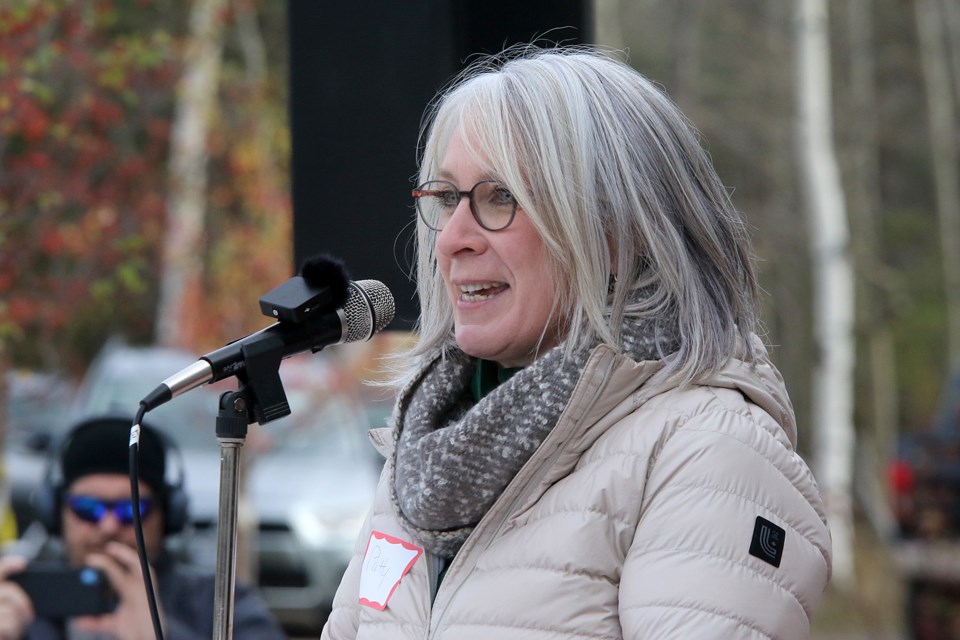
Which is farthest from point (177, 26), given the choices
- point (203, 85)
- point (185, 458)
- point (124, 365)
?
point (185, 458)

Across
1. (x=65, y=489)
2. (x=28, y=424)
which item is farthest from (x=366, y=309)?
(x=28, y=424)

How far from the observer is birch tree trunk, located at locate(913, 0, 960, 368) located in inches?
717

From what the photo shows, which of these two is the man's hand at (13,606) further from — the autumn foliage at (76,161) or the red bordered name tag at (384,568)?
the autumn foliage at (76,161)

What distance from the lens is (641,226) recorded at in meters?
1.93

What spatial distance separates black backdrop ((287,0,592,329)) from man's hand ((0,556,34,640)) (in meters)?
1.04

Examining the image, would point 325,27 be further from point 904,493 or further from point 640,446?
point 904,493

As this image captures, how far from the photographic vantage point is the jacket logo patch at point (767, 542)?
173 centimetres

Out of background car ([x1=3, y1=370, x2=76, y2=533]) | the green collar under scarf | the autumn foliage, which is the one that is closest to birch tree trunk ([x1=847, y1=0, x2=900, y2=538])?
the autumn foliage

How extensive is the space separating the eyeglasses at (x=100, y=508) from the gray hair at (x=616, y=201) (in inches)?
76.8

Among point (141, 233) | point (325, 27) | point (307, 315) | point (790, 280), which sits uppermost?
point (325, 27)

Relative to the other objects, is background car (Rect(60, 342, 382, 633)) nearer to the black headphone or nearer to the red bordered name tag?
the black headphone

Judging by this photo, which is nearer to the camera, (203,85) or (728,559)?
(728,559)

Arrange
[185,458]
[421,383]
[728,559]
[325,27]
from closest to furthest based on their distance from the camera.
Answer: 1. [728,559]
2. [421,383]
3. [325,27]
4. [185,458]

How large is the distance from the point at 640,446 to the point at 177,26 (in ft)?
28.9
